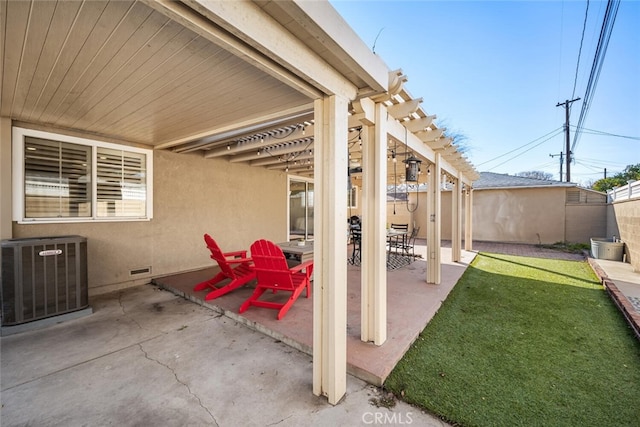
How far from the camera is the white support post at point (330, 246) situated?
1899mm

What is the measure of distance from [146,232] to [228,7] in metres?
4.66

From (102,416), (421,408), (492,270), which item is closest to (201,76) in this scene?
(102,416)

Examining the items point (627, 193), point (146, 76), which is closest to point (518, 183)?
point (627, 193)

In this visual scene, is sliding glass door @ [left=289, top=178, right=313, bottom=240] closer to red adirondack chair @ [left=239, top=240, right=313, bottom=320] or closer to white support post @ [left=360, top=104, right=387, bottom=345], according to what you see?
red adirondack chair @ [left=239, top=240, right=313, bottom=320]

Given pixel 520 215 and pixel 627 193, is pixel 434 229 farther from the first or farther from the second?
pixel 520 215

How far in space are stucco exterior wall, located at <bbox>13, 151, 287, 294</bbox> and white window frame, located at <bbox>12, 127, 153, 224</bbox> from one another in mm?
88

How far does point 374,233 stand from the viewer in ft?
8.41

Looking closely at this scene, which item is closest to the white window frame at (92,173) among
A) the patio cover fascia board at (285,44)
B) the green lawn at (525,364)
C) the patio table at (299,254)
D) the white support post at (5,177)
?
the white support post at (5,177)

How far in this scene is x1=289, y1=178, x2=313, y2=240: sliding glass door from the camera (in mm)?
7941

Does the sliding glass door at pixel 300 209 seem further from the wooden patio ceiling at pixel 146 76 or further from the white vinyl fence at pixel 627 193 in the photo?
the white vinyl fence at pixel 627 193

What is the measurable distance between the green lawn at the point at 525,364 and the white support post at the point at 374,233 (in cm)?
46

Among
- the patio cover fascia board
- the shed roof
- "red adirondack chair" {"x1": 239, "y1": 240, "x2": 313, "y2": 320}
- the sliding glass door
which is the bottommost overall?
"red adirondack chair" {"x1": 239, "y1": 240, "x2": 313, "y2": 320}

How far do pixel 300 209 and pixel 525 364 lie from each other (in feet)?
21.2

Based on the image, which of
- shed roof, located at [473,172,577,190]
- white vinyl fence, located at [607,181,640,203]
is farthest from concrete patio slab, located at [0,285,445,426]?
shed roof, located at [473,172,577,190]
